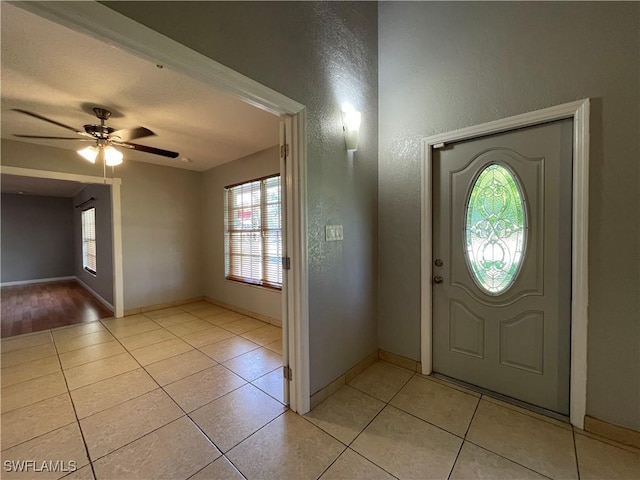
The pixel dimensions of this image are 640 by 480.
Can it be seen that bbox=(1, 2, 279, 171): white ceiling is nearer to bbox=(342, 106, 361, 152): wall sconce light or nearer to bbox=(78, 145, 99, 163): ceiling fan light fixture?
bbox=(78, 145, 99, 163): ceiling fan light fixture


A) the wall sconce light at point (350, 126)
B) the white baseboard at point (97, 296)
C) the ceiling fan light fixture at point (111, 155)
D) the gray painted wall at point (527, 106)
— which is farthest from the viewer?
the white baseboard at point (97, 296)

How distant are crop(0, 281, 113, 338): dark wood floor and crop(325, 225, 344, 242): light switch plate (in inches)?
164

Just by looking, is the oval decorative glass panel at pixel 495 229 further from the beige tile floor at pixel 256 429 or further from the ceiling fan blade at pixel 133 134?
the ceiling fan blade at pixel 133 134

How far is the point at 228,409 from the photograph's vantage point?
1.90 metres

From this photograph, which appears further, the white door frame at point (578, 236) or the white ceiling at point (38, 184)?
the white ceiling at point (38, 184)

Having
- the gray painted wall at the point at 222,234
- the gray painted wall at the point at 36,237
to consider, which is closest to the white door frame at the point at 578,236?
the gray painted wall at the point at 222,234

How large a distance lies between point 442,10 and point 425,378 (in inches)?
122

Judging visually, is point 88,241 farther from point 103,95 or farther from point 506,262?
point 506,262

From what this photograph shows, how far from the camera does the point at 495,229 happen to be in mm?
1986

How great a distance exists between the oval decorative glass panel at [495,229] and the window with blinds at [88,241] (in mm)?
6769

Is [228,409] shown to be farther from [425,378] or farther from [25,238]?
[25,238]

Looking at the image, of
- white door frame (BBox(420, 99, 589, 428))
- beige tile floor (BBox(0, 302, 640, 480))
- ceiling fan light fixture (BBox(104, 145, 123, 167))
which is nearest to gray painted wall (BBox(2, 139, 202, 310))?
ceiling fan light fixture (BBox(104, 145, 123, 167))

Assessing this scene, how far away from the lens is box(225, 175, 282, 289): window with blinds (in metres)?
3.68

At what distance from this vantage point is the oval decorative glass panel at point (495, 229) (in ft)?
6.22
